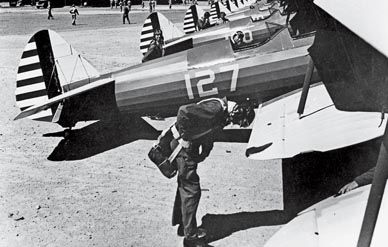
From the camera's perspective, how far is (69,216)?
5469 mm

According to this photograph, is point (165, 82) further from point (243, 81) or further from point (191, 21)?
point (191, 21)

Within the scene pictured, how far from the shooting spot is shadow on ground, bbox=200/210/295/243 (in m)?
5.01

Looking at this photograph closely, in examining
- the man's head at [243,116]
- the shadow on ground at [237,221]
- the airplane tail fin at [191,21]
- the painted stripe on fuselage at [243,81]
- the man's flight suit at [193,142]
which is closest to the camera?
the man's flight suit at [193,142]

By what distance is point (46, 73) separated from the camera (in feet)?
27.1

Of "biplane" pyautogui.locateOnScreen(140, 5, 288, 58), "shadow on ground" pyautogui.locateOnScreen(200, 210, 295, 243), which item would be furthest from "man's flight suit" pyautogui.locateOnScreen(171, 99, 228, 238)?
"biplane" pyautogui.locateOnScreen(140, 5, 288, 58)

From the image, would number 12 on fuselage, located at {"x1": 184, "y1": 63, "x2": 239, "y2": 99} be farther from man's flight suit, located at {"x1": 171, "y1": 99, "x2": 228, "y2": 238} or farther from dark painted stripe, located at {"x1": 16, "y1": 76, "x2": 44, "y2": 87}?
dark painted stripe, located at {"x1": 16, "y1": 76, "x2": 44, "y2": 87}

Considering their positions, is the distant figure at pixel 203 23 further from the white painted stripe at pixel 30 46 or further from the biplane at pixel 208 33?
the white painted stripe at pixel 30 46

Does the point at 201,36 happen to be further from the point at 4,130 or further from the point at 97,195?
the point at 97,195

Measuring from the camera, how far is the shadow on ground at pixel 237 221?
16.4 ft

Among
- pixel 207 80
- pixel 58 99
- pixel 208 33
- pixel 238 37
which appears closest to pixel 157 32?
pixel 208 33

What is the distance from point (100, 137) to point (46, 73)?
1.56m

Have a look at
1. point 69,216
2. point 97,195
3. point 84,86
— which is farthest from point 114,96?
point 69,216

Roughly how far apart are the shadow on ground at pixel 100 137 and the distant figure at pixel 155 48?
300 centimetres

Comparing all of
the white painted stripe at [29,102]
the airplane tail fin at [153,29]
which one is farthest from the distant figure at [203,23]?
the white painted stripe at [29,102]
